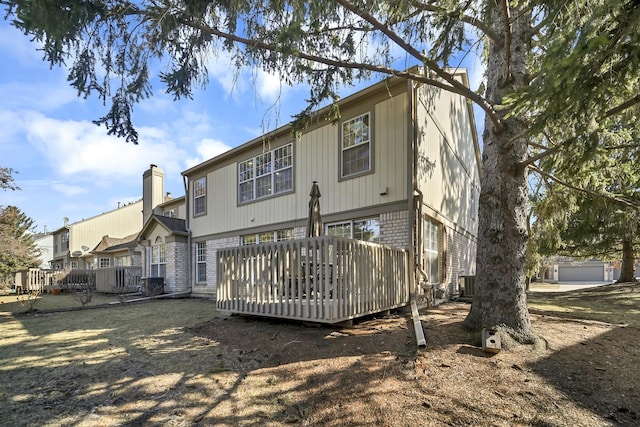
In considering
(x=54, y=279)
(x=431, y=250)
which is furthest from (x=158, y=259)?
(x=431, y=250)

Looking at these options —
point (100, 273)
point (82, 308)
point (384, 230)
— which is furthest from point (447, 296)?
point (100, 273)

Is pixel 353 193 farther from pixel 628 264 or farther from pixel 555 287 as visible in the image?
pixel 555 287

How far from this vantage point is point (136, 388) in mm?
4215

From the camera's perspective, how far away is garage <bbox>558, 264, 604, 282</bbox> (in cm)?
4044

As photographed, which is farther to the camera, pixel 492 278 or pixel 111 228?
pixel 111 228

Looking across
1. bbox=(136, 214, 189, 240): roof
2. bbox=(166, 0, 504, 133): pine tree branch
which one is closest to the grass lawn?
bbox=(136, 214, 189, 240): roof

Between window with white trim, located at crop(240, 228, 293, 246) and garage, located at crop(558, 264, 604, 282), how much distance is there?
43482 mm

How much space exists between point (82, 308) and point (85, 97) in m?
8.71

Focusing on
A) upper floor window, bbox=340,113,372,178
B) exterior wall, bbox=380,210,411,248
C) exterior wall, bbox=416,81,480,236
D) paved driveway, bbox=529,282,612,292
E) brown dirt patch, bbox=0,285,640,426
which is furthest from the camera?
paved driveway, bbox=529,282,612,292

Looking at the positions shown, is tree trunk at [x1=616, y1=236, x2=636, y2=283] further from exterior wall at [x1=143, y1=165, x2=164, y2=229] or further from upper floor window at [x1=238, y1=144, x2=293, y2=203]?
exterior wall at [x1=143, y1=165, x2=164, y2=229]

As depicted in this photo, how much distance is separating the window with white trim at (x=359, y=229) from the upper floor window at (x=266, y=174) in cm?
233

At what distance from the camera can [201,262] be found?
49.6ft

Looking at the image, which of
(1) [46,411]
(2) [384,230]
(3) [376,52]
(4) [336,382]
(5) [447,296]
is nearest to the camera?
(1) [46,411]

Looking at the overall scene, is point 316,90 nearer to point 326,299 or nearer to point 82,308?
point 326,299
